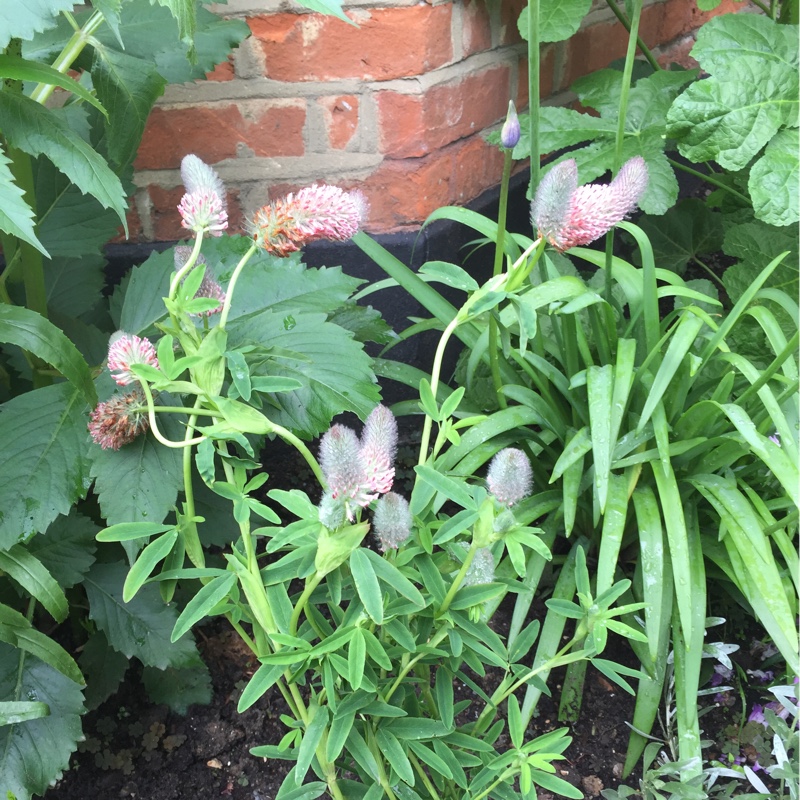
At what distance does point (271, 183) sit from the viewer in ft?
4.80

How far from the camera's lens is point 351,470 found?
0.56m

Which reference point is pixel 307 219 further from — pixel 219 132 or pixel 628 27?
pixel 628 27

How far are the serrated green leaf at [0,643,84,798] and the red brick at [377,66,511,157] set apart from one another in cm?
101

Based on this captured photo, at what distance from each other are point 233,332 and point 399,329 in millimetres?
667

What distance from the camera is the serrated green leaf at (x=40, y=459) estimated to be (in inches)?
32.0

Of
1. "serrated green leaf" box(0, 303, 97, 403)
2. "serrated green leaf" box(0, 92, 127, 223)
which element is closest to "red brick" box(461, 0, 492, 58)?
"serrated green leaf" box(0, 92, 127, 223)

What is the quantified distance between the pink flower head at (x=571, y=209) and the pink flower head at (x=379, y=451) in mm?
217

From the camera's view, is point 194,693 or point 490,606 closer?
point 490,606

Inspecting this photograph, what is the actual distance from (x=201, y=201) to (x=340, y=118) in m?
0.83

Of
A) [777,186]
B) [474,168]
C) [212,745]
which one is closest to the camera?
[212,745]

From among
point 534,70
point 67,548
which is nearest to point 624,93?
point 534,70

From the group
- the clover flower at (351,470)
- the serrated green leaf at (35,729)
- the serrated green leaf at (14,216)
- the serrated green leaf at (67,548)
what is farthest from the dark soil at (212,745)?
the serrated green leaf at (14,216)

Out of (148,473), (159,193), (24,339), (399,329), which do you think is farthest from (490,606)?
(159,193)

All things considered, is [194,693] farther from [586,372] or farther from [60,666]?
[586,372]
